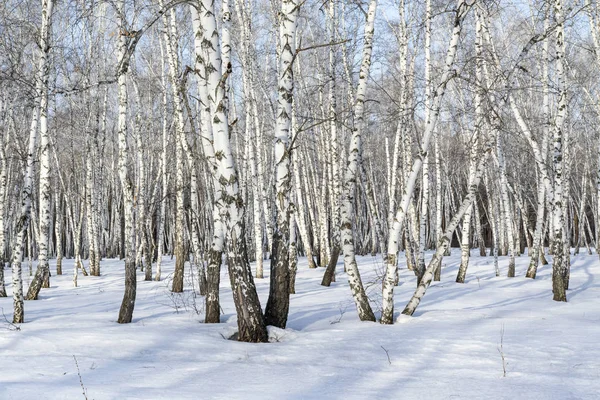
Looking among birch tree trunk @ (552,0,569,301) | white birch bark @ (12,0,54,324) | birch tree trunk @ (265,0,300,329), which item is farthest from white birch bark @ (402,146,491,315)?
white birch bark @ (12,0,54,324)

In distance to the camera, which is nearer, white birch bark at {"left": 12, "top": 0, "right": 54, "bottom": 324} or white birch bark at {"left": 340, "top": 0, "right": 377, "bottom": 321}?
white birch bark at {"left": 340, "top": 0, "right": 377, "bottom": 321}

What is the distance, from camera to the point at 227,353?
5383 millimetres

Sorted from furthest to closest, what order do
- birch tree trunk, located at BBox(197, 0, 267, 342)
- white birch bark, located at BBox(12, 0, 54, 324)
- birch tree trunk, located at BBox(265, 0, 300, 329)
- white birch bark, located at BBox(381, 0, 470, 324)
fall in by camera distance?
white birch bark, located at BBox(12, 0, 54, 324) → white birch bark, located at BBox(381, 0, 470, 324) → birch tree trunk, located at BBox(265, 0, 300, 329) → birch tree trunk, located at BBox(197, 0, 267, 342)

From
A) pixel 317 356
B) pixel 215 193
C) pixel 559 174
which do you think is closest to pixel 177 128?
pixel 215 193

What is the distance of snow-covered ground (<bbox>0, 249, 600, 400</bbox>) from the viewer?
4.11 meters

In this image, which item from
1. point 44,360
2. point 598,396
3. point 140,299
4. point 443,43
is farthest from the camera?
point 443,43

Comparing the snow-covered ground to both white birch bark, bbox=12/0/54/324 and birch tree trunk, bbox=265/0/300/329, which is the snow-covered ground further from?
white birch bark, bbox=12/0/54/324

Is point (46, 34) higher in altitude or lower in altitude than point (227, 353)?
higher

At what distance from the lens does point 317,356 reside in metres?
5.34

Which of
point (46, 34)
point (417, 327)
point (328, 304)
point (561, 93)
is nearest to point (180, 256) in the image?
point (328, 304)

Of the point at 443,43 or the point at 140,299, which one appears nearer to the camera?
the point at 140,299

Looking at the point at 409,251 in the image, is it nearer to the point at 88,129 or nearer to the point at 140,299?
the point at 140,299

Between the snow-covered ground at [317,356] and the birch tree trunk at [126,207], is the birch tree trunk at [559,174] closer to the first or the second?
the snow-covered ground at [317,356]

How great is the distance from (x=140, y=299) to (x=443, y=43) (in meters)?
14.2
